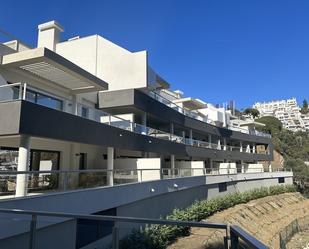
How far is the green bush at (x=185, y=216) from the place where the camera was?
3841 millimetres

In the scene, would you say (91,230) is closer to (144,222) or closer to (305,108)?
(144,222)

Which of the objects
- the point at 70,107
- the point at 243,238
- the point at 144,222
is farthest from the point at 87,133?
the point at 243,238

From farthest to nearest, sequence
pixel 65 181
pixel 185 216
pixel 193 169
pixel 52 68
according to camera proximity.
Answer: pixel 193 169 < pixel 185 216 < pixel 52 68 < pixel 65 181

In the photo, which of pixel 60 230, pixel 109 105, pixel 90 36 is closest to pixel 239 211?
pixel 109 105

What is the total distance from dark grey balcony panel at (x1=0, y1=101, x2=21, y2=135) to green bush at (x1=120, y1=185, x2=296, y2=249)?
32.1 feet

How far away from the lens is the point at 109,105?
25656 mm

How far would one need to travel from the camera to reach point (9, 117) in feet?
41.8

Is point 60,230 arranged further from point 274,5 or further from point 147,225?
point 274,5

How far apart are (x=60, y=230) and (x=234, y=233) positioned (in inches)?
126

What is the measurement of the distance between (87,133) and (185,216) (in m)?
9.89

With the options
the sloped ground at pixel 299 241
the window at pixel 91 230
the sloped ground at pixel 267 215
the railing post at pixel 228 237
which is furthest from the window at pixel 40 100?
the sloped ground at pixel 299 241

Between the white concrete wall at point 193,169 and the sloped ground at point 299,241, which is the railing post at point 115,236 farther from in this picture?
the sloped ground at point 299,241

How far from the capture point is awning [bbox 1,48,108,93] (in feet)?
48.8

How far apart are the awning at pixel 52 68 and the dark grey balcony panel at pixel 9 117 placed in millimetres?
3055
